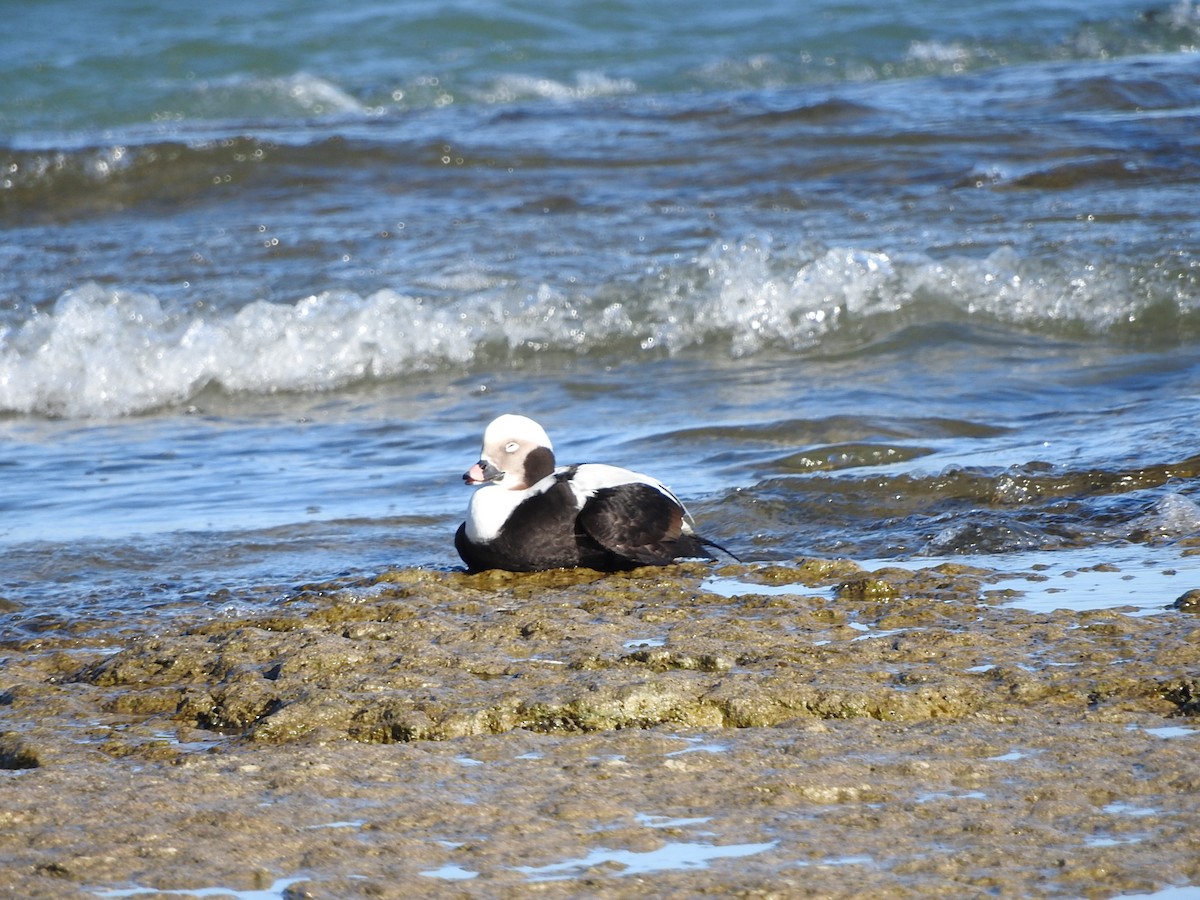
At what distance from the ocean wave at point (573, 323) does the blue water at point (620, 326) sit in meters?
0.02

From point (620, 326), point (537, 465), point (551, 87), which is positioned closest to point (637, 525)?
point (537, 465)

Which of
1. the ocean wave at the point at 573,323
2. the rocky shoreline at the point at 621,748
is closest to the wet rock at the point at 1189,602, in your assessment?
the rocky shoreline at the point at 621,748

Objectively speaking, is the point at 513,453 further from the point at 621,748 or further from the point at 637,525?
the point at 621,748

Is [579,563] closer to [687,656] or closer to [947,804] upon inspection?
[687,656]

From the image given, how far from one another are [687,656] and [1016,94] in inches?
474

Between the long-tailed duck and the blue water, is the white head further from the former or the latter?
the blue water

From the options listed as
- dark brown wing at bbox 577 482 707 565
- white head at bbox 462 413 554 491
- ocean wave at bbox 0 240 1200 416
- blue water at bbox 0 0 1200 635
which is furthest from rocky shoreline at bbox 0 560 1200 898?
ocean wave at bbox 0 240 1200 416

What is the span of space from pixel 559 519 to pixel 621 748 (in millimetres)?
1780

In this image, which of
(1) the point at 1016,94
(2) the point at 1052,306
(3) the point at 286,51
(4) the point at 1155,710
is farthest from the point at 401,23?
(4) the point at 1155,710

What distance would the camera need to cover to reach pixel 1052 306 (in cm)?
880

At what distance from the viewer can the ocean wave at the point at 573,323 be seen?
876cm

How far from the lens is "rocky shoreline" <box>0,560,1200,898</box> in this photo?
243 centimetres

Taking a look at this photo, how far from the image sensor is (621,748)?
299 centimetres

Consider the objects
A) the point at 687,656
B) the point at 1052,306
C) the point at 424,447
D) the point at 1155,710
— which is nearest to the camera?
the point at 1155,710
